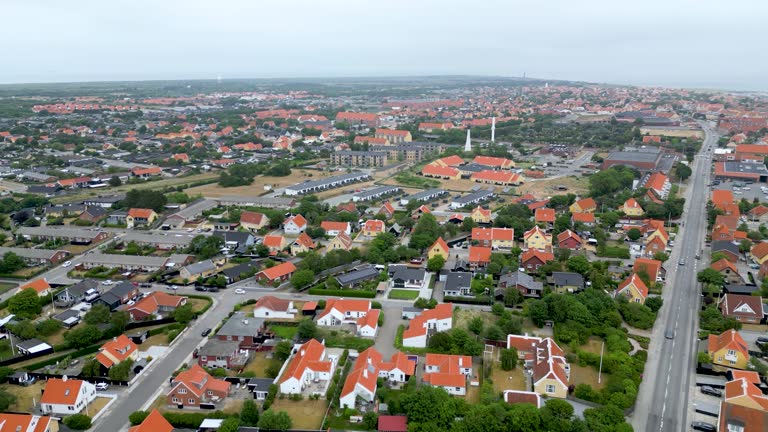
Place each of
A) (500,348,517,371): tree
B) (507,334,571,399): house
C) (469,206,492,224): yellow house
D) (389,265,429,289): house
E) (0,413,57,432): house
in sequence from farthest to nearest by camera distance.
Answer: (469,206,492,224): yellow house < (389,265,429,289): house < (500,348,517,371): tree < (507,334,571,399): house < (0,413,57,432): house

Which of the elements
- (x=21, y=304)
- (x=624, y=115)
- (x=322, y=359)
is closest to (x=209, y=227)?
(x=21, y=304)

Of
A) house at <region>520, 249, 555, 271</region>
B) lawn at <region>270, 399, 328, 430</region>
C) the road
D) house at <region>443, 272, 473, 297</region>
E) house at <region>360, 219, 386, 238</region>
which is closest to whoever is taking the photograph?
lawn at <region>270, 399, 328, 430</region>

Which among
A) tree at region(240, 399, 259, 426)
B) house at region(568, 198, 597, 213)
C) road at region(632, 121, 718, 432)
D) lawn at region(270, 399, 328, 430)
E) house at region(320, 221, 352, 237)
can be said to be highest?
house at region(568, 198, 597, 213)

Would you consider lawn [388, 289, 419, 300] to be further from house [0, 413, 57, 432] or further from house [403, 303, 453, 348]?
house [0, 413, 57, 432]

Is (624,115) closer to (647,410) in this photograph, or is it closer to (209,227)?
(209,227)

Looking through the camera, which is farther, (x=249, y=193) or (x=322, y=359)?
(x=249, y=193)

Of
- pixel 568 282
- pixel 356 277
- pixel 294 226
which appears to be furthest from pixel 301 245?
pixel 568 282

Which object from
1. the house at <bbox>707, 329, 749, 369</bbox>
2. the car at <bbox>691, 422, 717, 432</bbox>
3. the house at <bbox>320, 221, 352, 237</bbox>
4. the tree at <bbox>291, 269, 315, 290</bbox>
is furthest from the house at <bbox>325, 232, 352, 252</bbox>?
the car at <bbox>691, 422, 717, 432</bbox>

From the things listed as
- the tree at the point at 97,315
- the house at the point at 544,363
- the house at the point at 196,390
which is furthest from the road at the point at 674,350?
the tree at the point at 97,315
